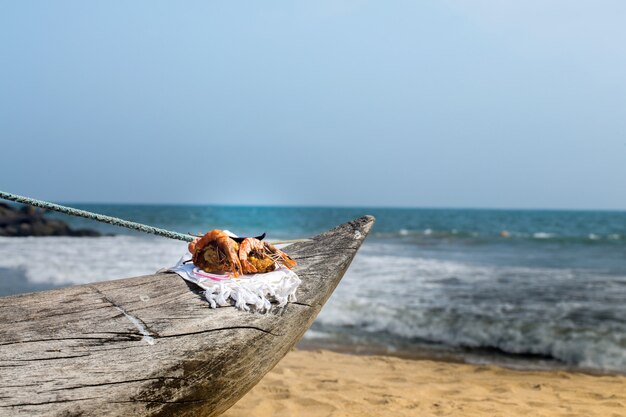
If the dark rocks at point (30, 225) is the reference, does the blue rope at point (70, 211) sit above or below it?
above

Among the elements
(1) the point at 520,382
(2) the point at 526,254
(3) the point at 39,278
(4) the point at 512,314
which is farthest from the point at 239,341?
(2) the point at 526,254

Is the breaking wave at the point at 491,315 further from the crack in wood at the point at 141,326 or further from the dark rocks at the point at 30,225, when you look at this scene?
the dark rocks at the point at 30,225

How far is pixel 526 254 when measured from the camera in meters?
20.6

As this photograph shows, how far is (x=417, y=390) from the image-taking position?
5.52 m

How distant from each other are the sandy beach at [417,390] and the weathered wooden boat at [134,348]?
170 cm

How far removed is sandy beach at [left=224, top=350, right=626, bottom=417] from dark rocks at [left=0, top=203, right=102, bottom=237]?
24027 millimetres

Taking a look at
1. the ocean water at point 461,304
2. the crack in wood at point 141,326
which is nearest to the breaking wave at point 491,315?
the ocean water at point 461,304

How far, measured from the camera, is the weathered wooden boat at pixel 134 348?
2.76 m

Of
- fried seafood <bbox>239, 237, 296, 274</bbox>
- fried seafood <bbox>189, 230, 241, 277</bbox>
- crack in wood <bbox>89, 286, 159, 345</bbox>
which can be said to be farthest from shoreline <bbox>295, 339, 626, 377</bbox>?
crack in wood <bbox>89, 286, 159, 345</bbox>

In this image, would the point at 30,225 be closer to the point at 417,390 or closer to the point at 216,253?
the point at 417,390

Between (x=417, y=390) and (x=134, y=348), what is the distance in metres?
3.35

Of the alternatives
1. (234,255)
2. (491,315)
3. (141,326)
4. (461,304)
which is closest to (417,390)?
(234,255)

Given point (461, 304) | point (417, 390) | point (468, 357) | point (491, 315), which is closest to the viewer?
point (417, 390)

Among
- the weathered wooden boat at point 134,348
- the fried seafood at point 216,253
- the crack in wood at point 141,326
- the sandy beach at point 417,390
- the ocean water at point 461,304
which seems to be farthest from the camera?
the ocean water at point 461,304
